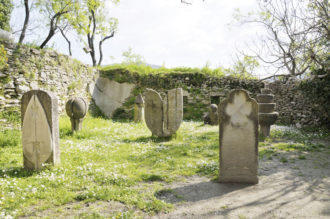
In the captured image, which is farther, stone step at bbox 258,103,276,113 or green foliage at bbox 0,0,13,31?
green foliage at bbox 0,0,13,31

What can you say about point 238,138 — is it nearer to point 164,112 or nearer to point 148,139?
point 164,112

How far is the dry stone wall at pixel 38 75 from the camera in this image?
7711mm

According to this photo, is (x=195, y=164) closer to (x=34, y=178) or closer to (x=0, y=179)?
(x=34, y=178)

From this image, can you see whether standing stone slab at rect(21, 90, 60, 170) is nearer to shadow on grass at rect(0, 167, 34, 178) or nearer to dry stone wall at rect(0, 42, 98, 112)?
shadow on grass at rect(0, 167, 34, 178)

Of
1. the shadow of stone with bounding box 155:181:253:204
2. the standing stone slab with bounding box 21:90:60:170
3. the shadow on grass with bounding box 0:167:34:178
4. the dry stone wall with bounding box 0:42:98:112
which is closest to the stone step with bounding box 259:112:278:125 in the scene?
the shadow of stone with bounding box 155:181:253:204

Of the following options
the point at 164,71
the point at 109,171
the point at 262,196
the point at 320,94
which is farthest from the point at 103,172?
the point at 164,71

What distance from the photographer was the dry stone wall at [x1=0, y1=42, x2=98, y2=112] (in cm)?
771

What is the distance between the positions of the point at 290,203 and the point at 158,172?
221 cm

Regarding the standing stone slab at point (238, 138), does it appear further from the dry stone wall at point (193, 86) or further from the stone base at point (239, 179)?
the dry stone wall at point (193, 86)

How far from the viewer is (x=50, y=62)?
9672 mm

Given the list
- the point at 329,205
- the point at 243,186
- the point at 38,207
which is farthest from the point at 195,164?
the point at 38,207

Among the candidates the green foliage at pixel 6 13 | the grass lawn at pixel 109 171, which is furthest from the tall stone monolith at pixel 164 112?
the green foliage at pixel 6 13

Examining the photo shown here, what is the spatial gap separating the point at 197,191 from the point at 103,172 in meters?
1.71

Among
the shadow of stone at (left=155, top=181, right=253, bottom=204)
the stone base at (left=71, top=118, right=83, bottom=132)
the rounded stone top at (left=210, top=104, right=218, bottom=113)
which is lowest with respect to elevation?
the shadow of stone at (left=155, top=181, right=253, bottom=204)
